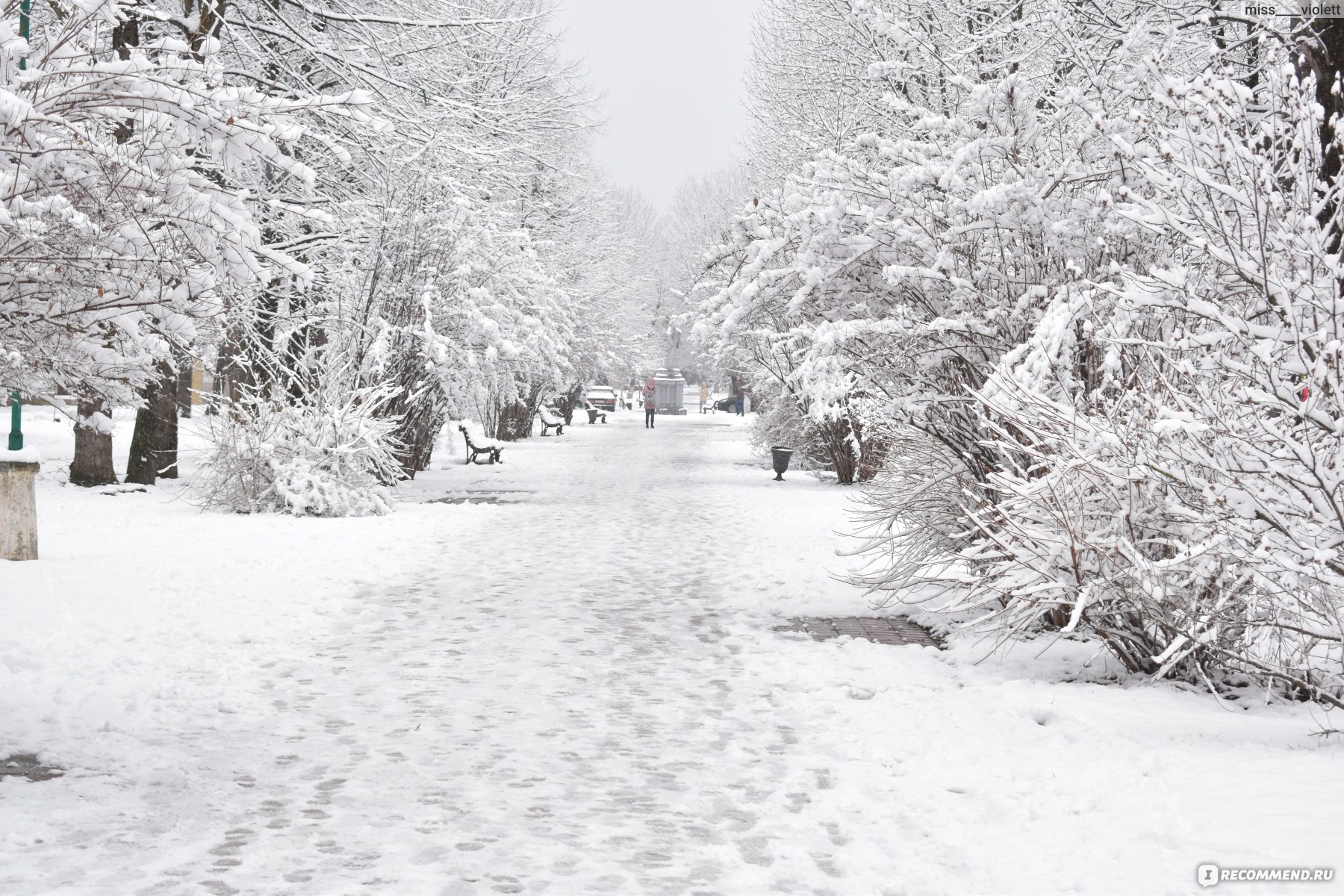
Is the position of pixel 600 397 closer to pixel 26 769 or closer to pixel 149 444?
pixel 149 444

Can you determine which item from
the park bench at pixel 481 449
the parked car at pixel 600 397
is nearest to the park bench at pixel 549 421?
the park bench at pixel 481 449

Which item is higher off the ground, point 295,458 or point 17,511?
point 295,458

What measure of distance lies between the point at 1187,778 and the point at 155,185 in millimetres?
5061

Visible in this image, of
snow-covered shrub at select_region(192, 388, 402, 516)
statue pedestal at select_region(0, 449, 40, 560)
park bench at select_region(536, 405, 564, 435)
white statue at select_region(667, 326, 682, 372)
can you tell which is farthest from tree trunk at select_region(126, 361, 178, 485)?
white statue at select_region(667, 326, 682, 372)

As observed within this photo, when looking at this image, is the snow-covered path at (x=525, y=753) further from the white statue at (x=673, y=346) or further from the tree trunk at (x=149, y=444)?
the white statue at (x=673, y=346)

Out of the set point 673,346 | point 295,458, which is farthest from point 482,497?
point 673,346

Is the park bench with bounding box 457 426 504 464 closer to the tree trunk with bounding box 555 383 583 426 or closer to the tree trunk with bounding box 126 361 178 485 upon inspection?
the tree trunk with bounding box 126 361 178 485

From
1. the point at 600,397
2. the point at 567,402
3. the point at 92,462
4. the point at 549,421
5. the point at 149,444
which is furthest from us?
the point at 600,397

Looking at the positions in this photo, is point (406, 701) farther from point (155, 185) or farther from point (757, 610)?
point (757, 610)

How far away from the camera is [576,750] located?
602 centimetres

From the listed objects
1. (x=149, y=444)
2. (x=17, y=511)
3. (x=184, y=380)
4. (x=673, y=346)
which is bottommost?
(x=17, y=511)

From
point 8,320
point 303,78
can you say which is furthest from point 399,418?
point 8,320

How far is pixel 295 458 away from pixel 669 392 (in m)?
54.2

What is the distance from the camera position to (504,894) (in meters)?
4.19
